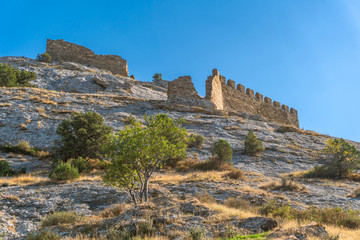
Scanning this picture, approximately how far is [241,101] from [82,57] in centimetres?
2593

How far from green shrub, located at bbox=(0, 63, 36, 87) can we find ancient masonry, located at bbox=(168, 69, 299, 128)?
15978 mm

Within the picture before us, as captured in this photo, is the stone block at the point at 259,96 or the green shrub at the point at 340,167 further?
the stone block at the point at 259,96

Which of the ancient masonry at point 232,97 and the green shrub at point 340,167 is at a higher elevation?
the ancient masonry at point 232,97

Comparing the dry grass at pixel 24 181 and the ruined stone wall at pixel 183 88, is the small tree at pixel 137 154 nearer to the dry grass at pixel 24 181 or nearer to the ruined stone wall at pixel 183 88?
the dry grass at pixel 24 181

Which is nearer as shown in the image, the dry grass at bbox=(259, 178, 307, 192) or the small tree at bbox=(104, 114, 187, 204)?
the small tree at bbox=(104, 114, 187, 204)

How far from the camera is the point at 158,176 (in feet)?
47.5

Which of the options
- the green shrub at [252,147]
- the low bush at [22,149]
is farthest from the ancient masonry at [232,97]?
the low bush at [22,149]

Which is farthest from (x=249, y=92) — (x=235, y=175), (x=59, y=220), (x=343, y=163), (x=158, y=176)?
(x=59, y=220)

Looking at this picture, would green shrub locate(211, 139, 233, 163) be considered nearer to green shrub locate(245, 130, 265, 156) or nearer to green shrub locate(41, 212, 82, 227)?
green shrub locate(245, 130, 265, 156)

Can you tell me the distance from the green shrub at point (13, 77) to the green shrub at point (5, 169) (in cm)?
1637

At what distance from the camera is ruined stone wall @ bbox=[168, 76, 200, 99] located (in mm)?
26219

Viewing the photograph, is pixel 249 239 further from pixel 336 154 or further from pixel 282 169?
pixel 336 154

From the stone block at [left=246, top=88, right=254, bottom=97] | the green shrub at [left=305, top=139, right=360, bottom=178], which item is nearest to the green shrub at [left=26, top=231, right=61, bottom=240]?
the green shrub at [left=305, top=139, right=360, bottom=178]

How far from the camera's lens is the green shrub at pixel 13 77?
1048 inches
